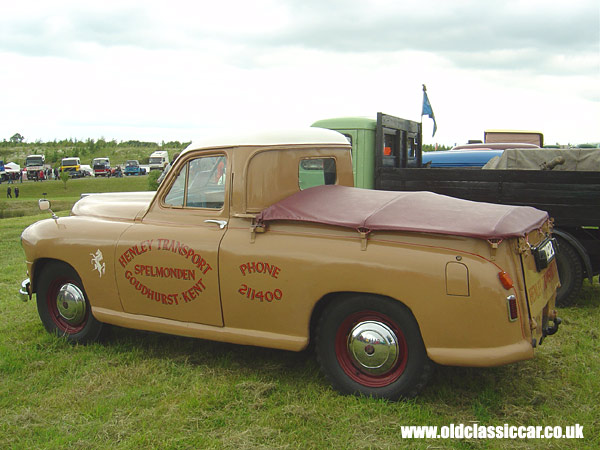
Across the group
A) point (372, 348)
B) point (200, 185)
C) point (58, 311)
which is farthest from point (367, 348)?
point (58, 311)

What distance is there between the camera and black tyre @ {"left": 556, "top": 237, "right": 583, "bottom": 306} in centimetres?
609

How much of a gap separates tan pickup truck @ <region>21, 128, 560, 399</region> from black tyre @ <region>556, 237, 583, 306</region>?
73.9 inches

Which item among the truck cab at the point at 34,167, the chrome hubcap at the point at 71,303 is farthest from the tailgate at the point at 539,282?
the truck cab at the point at 34,167

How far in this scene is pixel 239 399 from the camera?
4008 millimetres

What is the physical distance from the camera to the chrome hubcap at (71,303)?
5.15 meters

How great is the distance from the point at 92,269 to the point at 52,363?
81cm

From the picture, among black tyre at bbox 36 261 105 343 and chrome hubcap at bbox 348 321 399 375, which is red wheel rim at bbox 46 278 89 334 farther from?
chrome hubcap at bbox 348 321 399 375

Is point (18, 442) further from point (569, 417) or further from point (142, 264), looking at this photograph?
point (569, 417)

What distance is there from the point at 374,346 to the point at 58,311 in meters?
3.12

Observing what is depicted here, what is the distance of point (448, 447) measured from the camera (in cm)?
332

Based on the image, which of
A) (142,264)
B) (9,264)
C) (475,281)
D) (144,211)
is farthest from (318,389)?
(9,264)

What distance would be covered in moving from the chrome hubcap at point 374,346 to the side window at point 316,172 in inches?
52.3

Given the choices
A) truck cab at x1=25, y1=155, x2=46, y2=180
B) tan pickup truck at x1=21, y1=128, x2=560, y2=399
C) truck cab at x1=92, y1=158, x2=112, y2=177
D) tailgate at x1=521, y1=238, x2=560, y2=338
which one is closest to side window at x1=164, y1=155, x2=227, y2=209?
tan pickup truck at x1=21, y1=128, x2=560, y2=399

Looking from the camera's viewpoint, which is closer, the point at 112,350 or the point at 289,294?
the point at 289,294
